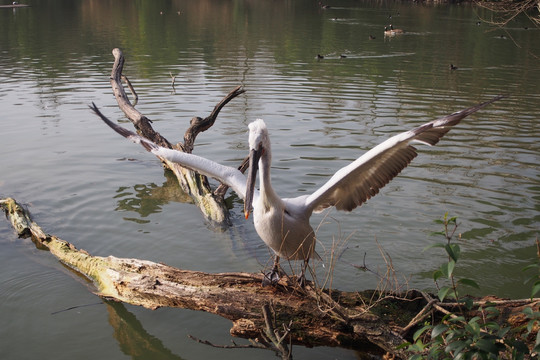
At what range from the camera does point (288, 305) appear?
4.02m

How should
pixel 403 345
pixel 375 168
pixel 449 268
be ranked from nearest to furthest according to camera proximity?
pixel 449 268
pixel 403 345
pixel 375 168

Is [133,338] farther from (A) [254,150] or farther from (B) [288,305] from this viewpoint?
(A) [254,150]

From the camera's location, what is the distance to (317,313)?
3924 millimetres

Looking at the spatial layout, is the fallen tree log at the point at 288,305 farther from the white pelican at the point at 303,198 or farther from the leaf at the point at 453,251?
the leaf at the point at 453,251

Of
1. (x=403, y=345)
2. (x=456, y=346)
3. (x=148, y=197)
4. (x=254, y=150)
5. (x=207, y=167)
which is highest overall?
(x=254, y=150)

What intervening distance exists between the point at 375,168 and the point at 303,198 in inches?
25.4

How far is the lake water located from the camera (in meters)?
5.03

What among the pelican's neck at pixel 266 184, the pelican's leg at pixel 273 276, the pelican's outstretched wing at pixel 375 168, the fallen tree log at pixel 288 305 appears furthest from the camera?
the pelican's neck at pixel 266 184

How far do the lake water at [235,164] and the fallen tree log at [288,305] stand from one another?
44 centimetres

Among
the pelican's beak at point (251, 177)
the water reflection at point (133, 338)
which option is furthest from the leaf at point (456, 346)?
the water reflection at point (133, 338)

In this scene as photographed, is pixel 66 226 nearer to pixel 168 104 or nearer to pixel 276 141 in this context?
pixel 276 141

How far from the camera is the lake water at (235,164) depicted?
5027 mm

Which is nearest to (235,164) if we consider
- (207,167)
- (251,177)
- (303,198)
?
(207,167)

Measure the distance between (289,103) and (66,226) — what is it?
22.8 ft
